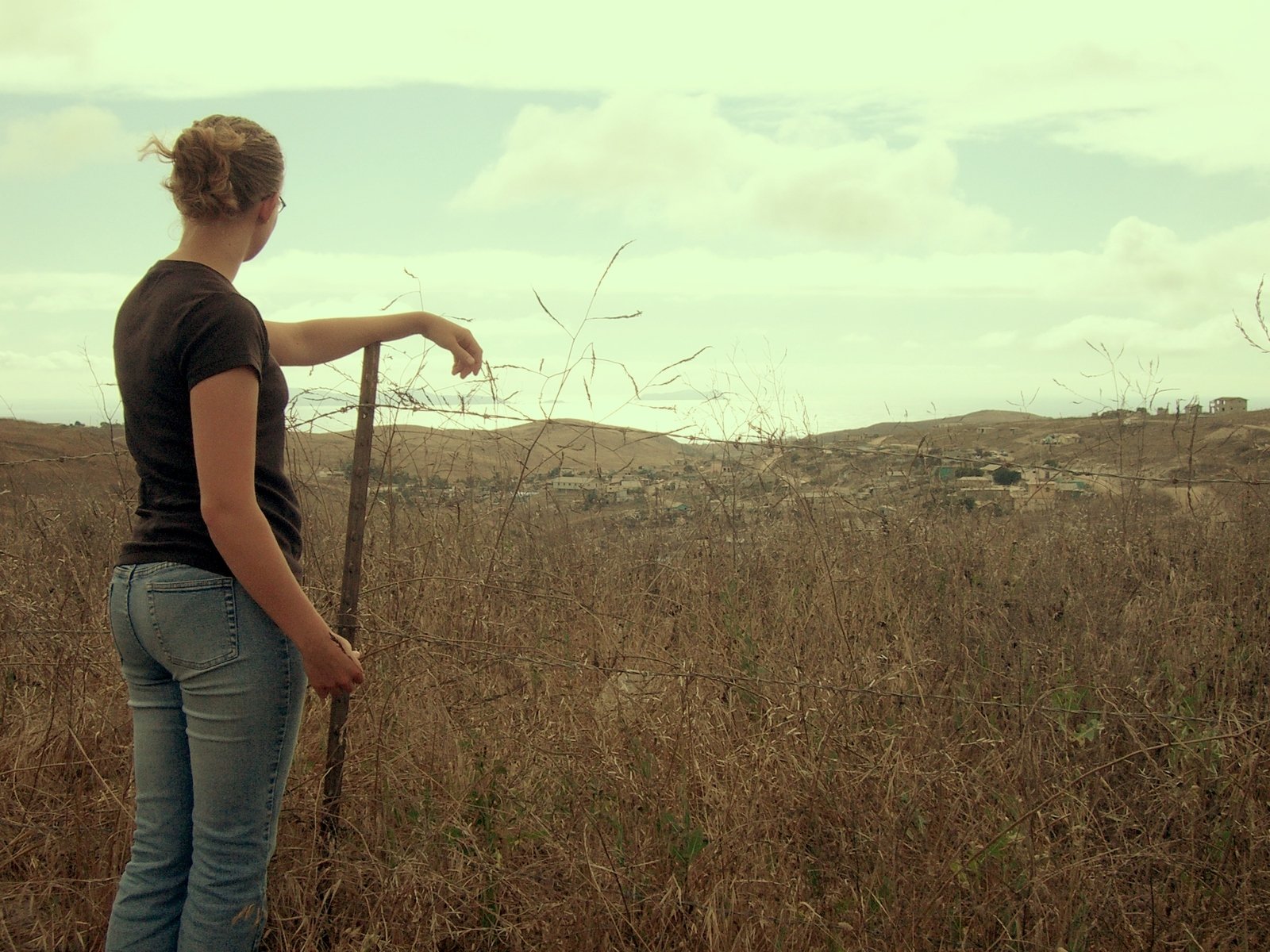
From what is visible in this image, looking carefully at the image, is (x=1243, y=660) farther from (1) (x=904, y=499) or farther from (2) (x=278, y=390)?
(2) (x=278, y=390)

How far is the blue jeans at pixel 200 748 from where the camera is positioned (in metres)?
1.67

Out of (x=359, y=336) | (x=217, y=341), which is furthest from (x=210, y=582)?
(x=359, y=336)

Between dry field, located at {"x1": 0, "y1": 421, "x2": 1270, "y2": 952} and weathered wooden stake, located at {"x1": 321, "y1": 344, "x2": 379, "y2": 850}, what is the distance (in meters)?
0.09

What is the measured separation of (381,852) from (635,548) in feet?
10.8

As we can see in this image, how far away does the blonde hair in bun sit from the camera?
5.40 feet

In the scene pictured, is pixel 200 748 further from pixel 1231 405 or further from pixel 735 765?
pixel 1231 405

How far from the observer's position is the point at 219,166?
165 cm

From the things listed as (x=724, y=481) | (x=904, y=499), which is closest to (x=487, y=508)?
(x=724, y=481)


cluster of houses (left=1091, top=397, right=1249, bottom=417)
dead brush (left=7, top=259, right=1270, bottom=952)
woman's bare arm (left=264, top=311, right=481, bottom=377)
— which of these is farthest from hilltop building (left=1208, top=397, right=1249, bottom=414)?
woman's bare arm (left=264, top=311, right=481, bottom=377)

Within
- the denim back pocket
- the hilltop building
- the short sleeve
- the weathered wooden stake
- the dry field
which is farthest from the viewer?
the hilltop building

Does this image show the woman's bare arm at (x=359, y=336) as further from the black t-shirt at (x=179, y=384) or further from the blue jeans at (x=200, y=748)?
the blue jeans at (x=200, y=748)

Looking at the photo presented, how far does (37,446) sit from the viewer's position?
10.9 meters

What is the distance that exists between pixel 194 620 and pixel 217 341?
1.58 feet

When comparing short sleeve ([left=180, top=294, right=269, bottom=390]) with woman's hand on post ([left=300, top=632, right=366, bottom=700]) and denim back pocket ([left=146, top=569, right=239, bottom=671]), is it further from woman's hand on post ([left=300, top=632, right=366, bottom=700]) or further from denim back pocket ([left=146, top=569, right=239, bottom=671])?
woman's hand on post ([left=300, top=632, right=366, bottom=700])
